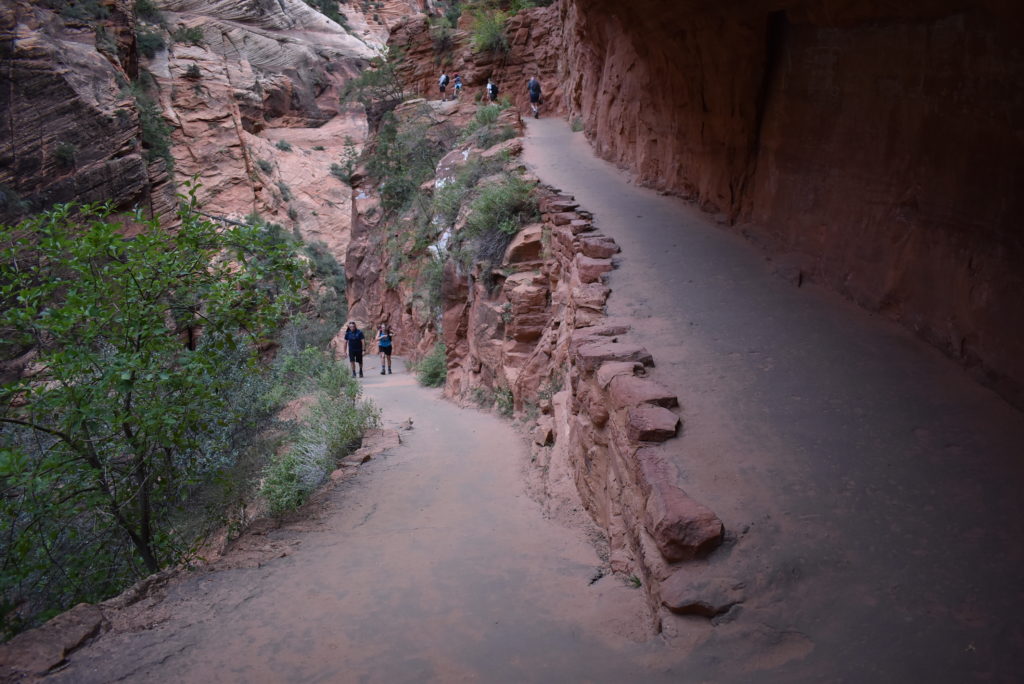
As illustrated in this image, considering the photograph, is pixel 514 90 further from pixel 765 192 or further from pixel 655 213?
pixel 765 192

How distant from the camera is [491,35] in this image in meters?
23.1

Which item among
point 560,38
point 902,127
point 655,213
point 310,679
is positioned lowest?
point 310,679

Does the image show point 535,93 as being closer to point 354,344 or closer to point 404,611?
point 354,344

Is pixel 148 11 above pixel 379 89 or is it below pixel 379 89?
above

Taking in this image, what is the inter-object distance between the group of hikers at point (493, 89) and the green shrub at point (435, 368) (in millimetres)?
10523

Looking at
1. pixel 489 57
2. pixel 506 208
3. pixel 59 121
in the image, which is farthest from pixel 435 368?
pixel 489 57

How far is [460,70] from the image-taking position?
2461cm

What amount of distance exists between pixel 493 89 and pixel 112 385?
19186mm

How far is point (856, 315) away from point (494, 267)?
6.39 meters

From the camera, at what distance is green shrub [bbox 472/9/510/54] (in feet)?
76.0

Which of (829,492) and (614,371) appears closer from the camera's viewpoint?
(829,492)

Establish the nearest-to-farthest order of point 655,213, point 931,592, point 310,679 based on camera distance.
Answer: point 931,592
point 310,679
point 655,213

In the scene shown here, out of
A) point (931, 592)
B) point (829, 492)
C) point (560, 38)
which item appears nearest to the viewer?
point (931, 592)

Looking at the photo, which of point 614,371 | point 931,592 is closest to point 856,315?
point 614,371
